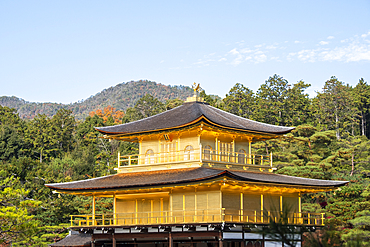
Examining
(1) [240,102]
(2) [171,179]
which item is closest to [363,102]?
(1) [240,102]

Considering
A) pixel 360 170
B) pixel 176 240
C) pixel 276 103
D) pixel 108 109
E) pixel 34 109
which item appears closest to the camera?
pixel 176 240

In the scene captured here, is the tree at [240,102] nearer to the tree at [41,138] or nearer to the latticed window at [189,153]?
the tree at [41,138]

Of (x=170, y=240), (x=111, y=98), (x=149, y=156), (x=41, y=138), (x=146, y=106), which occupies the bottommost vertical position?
(x=170, y=240)

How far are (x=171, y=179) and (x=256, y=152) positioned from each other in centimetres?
2390

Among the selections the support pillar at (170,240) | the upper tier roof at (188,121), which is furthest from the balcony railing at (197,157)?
the support pillar at (170,240)

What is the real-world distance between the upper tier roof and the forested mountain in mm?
7030

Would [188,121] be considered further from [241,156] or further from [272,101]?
[272,101]

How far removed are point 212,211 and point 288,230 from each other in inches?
646

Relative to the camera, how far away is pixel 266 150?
47719 millimetres

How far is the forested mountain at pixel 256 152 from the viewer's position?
3581 cm

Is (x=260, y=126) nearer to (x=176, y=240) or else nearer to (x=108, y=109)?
(x=176, y=240)

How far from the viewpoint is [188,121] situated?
27.2 metres

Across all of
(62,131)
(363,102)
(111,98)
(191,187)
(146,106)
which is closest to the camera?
(191,187)

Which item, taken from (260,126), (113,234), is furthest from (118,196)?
(260,126)
